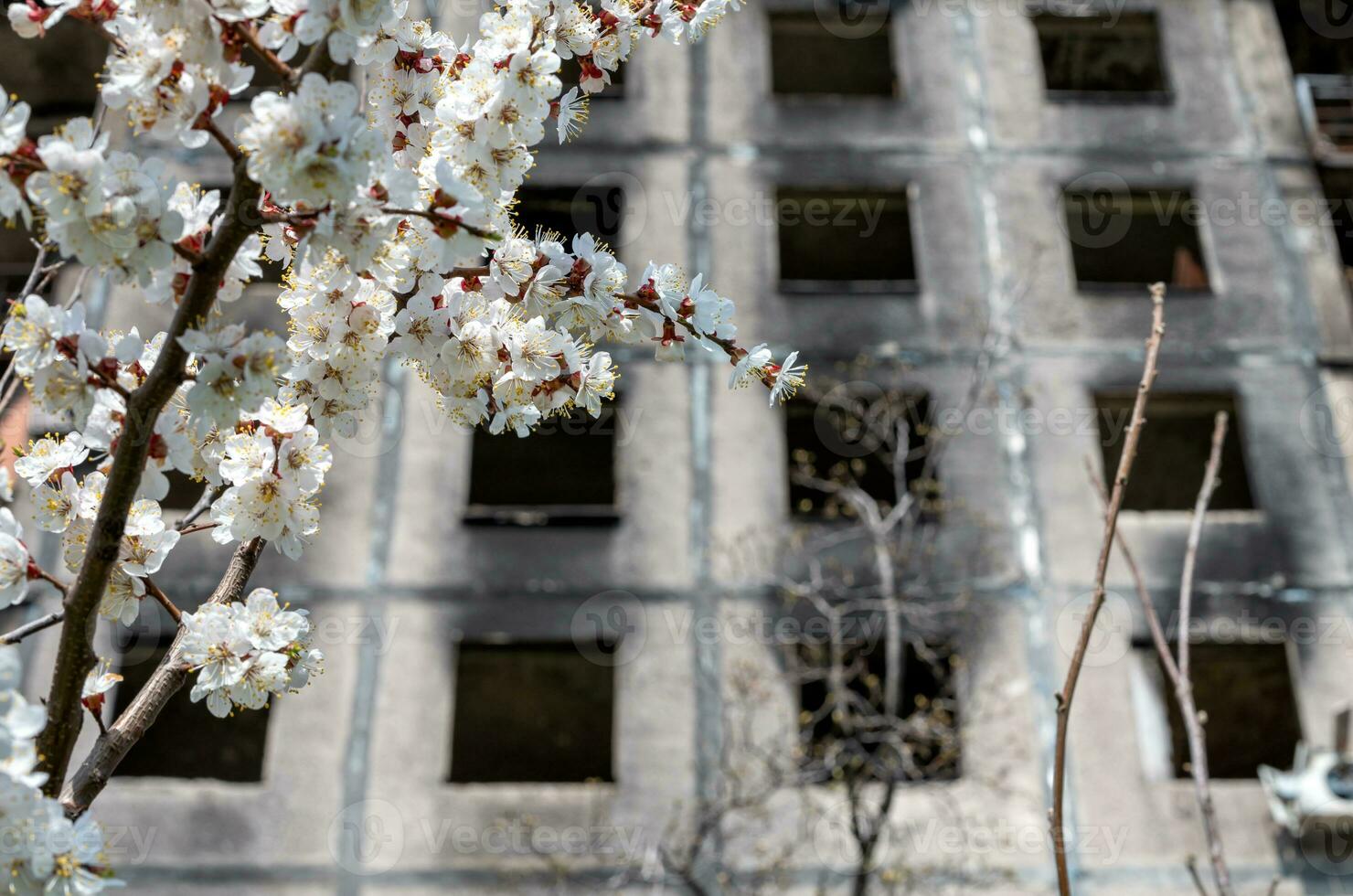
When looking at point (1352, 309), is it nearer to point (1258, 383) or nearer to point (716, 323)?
point (1258, 383)

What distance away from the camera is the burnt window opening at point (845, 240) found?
→ 13.9 metres

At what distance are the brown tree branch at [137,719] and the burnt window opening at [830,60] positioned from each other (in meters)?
14.3

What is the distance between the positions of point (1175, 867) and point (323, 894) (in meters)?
7.73

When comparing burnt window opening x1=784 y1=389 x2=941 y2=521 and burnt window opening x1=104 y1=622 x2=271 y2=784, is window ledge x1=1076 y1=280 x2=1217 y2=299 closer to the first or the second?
burnt window opening x1=784 y1=389 x2=941 y2=521

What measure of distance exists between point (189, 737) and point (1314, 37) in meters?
16.0

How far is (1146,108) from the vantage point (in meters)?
14.5

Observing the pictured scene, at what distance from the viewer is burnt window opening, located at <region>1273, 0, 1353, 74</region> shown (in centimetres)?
1561

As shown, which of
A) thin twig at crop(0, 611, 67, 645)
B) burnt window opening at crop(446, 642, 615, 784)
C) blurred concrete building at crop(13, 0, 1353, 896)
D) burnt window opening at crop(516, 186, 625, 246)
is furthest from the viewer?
burnt window opening at crop(516, 186, 625, 246)
